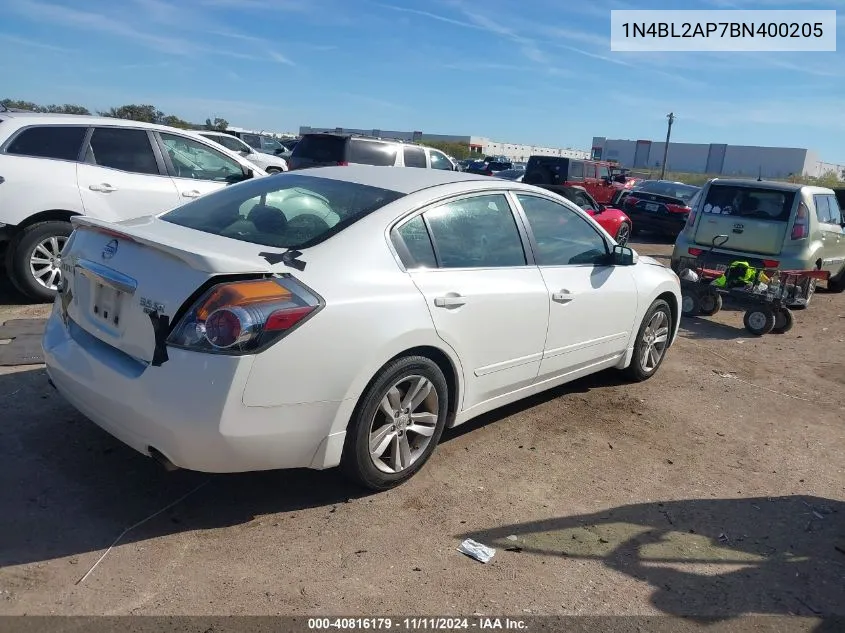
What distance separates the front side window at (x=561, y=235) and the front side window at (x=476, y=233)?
208mm

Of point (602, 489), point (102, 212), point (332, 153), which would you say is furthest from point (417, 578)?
point (332, 153)

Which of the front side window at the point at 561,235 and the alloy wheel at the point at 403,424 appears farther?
the front side window at the point at 561,235

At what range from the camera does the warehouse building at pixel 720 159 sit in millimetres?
80250

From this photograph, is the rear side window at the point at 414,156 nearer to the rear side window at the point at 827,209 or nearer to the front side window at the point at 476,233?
the rear side window at the point at 827,209

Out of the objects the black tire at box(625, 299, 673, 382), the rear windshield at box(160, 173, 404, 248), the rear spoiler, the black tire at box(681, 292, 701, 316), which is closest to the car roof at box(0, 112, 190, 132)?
the rear windshield at box(160, 173, 404, 248)

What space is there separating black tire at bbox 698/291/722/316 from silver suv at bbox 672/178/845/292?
2.02 feet

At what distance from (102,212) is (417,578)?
5329 millimetres

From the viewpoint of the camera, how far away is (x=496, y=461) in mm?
4191

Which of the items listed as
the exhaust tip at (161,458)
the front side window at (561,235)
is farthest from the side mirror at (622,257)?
the exhaust tip at (161,458)

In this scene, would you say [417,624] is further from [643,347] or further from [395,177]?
[643,347]

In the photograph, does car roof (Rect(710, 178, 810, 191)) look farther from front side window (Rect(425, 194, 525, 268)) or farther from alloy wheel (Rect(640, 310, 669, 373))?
front side window (Rect(425, 194, 525, 268))

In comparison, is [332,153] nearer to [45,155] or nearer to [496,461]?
[45,155]

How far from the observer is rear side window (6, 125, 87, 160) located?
6496 mm

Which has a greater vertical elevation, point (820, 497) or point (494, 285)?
point (494, 285)
